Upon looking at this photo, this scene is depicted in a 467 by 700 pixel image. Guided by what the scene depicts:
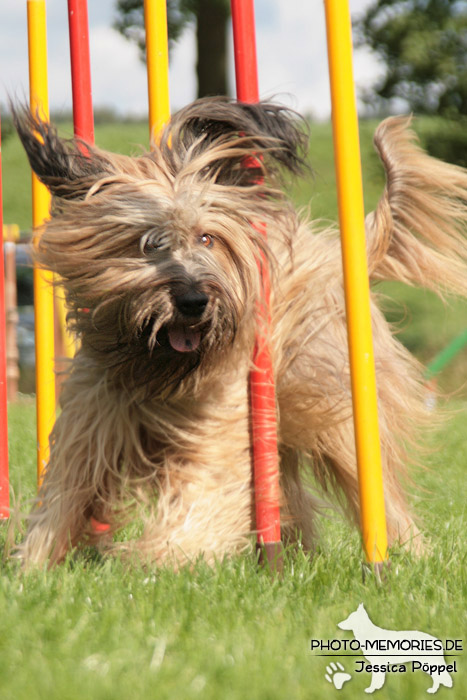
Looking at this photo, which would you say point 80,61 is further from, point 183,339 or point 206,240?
point 183,339

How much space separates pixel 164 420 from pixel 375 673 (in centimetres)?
124

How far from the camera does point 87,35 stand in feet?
10.9

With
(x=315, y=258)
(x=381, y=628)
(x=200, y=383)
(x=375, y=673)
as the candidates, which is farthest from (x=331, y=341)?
(x=375, y=673)

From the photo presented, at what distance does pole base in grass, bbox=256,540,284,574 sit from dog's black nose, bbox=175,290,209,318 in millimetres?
799

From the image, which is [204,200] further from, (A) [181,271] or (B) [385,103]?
(B) [385,103]

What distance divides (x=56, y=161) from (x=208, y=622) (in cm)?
152

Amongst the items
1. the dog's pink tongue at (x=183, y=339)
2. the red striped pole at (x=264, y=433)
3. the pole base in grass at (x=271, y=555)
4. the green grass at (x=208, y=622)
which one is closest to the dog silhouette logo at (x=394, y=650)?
the green grass at (x=208, y=622)

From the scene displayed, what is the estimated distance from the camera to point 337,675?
192 cm

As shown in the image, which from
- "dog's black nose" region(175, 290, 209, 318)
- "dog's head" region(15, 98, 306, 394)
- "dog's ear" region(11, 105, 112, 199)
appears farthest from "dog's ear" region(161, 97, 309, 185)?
"dog's black nose" region(175, 290, 209, 318)

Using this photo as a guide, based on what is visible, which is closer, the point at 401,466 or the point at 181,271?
the point at 181,271

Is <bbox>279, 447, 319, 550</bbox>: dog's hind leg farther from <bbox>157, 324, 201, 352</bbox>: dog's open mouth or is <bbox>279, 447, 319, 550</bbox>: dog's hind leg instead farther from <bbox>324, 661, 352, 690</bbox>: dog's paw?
<bbox>324, 661, 352, 690</bbox>: dog's paw

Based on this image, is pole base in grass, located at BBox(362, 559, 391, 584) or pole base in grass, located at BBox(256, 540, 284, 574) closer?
pole base in grass, located at BBox(362, 559, 391, 584)

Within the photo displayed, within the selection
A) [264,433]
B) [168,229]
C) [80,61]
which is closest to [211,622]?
[264,433]

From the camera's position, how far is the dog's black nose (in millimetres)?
2680
